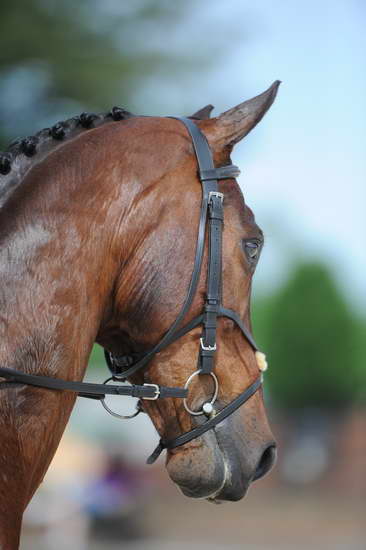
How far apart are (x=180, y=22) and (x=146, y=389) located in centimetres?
518

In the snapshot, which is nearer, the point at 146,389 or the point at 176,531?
the point at 146,389

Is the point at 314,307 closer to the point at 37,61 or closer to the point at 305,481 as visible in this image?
the point at 305,481

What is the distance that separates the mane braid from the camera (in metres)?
2.55

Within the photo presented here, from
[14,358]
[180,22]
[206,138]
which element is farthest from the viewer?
[180,22]

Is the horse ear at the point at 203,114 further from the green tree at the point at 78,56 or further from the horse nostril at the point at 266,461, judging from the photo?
the green tree at the point at 78,56

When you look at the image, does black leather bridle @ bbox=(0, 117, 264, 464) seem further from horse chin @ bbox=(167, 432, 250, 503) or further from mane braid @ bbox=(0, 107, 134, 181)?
mane braid @ bbox=(0, 107, 134, 181)

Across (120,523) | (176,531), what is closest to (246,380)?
(120,523)

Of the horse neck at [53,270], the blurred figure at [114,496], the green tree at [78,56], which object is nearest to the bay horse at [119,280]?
the horse neck at [53,270]

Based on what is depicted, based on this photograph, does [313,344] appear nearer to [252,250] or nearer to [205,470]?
[252,250]

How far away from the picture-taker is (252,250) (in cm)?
277

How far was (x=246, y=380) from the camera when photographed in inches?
107

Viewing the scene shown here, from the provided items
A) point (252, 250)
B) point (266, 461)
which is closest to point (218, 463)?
point (266, 461)

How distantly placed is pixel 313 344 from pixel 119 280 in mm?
20681

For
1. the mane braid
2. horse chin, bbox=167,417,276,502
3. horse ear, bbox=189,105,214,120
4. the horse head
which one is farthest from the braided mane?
horse chin, bbox=167,417,276,502
